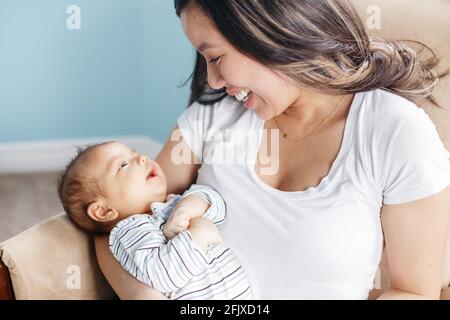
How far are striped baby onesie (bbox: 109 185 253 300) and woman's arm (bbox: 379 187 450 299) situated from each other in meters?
0.22

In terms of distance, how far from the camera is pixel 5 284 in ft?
3.03

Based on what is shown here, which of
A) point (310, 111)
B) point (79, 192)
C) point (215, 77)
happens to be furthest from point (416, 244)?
point (79, 192)

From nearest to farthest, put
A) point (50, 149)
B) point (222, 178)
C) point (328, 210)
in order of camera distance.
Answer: point (328, 210)
point (222, 178)
point (50, 149)

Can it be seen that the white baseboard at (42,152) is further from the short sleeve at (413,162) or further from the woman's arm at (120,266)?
the short sleeve at (413,162)

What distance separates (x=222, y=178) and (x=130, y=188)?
15 cm

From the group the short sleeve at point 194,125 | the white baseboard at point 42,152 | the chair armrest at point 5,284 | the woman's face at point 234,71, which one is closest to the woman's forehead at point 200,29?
the woman's face at point 234,71

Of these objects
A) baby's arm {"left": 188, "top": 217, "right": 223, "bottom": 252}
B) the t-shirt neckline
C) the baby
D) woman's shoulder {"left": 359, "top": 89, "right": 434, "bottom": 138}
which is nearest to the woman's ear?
the baby

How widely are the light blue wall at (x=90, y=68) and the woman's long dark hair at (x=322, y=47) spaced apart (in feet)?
0.38

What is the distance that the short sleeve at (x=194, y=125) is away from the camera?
1.06 meters

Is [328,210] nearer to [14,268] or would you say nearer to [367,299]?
[367,299]

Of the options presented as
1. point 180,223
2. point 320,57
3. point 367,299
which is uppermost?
point 320,57

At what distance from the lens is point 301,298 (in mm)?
894

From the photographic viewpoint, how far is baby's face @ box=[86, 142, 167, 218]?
3.11 feet

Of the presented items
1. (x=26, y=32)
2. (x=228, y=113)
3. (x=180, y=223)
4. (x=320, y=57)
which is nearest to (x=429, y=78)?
(x=320, y=57)
